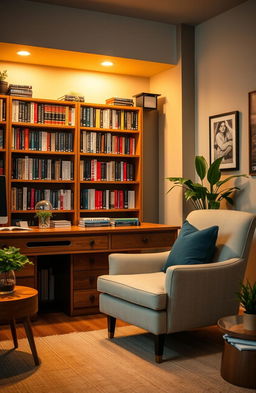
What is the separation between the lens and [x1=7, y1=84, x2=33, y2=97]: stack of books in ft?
14.9

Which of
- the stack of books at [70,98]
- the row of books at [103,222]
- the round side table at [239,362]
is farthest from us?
the stack of books at [70,98]

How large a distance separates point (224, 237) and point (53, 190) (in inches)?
77.0

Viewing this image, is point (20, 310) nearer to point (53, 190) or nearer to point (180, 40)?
point (53, 190)

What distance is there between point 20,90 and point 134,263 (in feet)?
6.57

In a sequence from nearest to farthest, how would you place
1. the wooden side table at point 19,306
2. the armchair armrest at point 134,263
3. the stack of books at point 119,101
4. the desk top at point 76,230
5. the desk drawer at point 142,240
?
the wooden side table at point 19,306
the armchair armrest at point 134,263
the desk top at point 76,230
the desk drawer at point 142,240
the stack of books at point 119,101

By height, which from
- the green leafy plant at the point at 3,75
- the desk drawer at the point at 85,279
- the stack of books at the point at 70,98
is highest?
the green leafy plant at the point at 3,75

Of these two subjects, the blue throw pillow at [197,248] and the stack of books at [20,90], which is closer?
the blue throw pillow at [197,248]

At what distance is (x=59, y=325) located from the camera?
12.8 ft

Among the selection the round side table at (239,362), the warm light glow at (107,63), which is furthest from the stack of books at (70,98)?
the round side table at (239,362)

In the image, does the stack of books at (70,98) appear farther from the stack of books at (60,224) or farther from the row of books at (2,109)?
the stack of books at (60,224)

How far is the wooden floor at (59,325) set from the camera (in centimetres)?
370

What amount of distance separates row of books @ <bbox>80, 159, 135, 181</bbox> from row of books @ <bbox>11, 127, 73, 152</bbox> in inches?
9.6

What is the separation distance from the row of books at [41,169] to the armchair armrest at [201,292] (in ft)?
6.71

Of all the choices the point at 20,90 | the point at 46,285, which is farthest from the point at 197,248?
the point at 20,90
